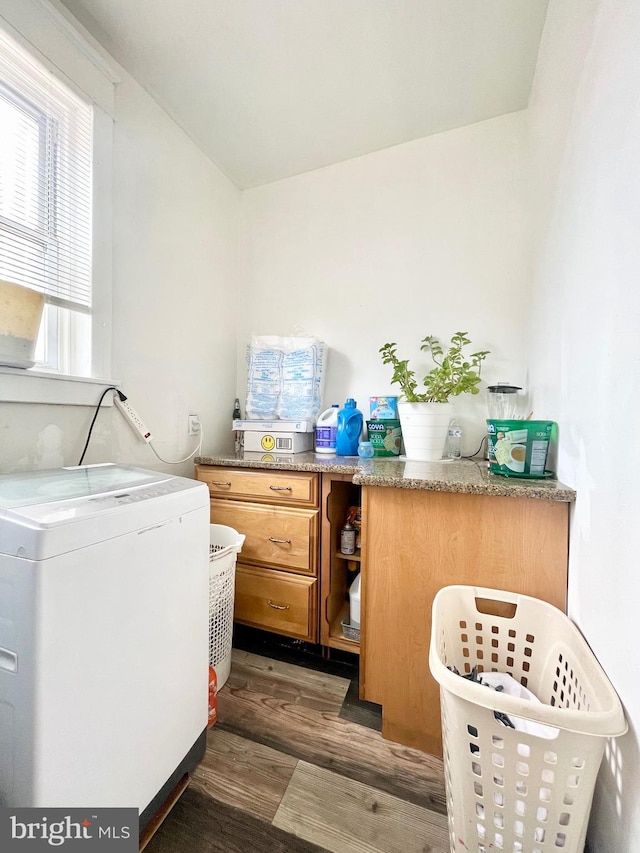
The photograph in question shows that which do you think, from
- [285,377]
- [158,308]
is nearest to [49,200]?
[158,308]

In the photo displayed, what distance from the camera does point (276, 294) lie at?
2061 millimetres

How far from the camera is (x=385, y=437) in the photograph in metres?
1.59

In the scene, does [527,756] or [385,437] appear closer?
[527,756]

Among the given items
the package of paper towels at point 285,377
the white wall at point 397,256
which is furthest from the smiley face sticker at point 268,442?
the white wall at point 397,256

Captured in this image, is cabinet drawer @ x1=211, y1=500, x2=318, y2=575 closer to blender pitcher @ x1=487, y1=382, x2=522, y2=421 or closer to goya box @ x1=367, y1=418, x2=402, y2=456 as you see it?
goya box @ x1=367, y1=418, x2=402, y2=456

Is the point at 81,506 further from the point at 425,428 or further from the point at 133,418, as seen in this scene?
the point at 425,428

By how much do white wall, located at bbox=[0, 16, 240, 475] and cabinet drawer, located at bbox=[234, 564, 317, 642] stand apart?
0.64m

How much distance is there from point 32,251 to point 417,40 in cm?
158

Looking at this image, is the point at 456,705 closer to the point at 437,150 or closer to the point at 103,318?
the point at 103,318

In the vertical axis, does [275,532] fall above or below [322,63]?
below

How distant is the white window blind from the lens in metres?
1.04

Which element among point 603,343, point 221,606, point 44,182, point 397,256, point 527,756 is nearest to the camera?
point 527,756

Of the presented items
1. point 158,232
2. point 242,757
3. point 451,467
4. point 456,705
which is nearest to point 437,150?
point 158,232

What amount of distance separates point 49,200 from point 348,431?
55.3 inches
